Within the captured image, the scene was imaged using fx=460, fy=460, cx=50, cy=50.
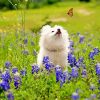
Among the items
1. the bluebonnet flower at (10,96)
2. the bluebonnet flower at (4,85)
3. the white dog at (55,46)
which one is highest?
the white dog at (55,46)

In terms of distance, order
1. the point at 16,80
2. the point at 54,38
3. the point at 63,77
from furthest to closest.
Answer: the point at 54,38 → the point at 63,77 → the point at 16,80

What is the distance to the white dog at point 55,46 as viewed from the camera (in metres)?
8.19

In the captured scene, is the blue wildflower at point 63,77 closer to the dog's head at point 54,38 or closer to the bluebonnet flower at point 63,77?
the bluebonnet flower at point 63,77

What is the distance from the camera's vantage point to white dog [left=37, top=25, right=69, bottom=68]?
26.9 ft

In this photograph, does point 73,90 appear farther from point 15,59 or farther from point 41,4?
point 41,4

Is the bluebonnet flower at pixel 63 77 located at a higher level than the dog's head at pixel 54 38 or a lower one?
lower

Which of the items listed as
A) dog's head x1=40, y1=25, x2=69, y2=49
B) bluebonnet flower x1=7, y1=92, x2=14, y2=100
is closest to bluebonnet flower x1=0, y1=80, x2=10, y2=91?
bluebonnet flower x1=7, y1=92, x2=14, y2=100

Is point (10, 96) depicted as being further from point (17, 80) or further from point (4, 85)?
point (17, 80)

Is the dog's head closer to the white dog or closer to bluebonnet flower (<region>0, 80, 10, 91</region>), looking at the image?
the white dog

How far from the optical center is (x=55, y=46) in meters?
8.22

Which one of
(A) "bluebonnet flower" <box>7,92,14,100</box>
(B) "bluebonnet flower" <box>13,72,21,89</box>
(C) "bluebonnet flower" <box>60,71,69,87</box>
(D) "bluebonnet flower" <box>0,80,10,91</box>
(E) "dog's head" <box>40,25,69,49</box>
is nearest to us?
(A) "bluebonnet flower" <box>7,92,14,100</box>

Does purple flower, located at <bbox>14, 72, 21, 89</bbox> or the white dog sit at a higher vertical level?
the white dog

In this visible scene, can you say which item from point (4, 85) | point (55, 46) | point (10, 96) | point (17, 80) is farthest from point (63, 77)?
point (55, 46)

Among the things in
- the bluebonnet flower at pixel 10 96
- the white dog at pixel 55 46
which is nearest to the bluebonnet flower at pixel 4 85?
the bluebonnet flower at pixel 10 96
